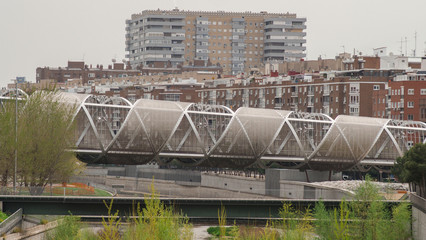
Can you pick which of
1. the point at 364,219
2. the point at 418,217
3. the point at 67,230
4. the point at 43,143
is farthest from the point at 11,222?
the point at 418,217

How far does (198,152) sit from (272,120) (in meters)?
7.54

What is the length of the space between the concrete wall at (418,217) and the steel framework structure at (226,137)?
110ft

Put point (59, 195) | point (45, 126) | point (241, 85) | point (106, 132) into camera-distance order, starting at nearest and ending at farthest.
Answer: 1. point (59, 195)
2. point (45, 126)
3. point (106, 132)
4. point (241, 85)

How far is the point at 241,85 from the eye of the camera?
164250mm

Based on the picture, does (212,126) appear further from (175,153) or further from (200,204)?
(200,204)

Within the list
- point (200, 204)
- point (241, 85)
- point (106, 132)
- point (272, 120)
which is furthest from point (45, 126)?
point (241, 85)

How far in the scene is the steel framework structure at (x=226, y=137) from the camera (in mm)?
89000

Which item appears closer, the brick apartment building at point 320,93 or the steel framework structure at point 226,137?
the steel framework structure at point 226,137

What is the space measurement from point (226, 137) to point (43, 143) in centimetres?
2364

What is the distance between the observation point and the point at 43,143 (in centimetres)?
7338

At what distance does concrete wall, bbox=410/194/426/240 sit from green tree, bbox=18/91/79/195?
952 inches

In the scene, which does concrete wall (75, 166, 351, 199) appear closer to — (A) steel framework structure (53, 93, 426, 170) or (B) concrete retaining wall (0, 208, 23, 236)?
(A) steel framework structure (53, 93, 426, 170)

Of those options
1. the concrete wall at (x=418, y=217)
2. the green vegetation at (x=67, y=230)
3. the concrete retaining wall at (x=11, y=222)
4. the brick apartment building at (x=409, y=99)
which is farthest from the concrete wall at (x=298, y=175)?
the green vegetation at (x=67, y=230)

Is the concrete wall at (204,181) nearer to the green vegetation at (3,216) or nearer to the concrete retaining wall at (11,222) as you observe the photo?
the concrete retaining wall at (11,222)
